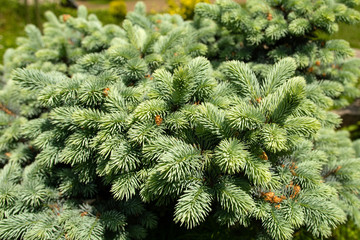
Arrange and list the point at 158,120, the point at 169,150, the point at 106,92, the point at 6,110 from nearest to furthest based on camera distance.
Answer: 1. the point at 169,150
2. the point at 158,120
3. the point at 106,92
4. the point at 6,110

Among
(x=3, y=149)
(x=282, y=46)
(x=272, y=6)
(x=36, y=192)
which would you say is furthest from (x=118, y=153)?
(x=272, y=6)

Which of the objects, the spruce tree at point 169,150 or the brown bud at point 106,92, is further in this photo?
the brown bud at point 106,92

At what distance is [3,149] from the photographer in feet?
6.44

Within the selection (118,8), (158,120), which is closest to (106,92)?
(158,120)

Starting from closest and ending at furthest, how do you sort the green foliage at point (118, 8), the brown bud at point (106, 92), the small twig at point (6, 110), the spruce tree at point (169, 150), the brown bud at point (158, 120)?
1. the spruce tree at point (169, 150)
2. the brown bud at point (158, 120)
3. the brown bud at point (106, 92)
4. the small twig at point (6, 110)
5. the green foliage at point (118, 8)

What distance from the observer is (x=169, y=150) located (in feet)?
3.89

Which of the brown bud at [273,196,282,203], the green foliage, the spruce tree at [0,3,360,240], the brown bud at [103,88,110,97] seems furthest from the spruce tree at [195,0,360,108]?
the green foliage

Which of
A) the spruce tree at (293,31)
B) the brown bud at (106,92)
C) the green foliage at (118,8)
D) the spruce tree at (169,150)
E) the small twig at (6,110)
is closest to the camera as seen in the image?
the spruce tree at (169,150)

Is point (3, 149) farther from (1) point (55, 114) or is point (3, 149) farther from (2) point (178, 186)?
(2) point (178, 186)

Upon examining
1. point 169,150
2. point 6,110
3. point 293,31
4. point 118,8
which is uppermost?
point 293,31

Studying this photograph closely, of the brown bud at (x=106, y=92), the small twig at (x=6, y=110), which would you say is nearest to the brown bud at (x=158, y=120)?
the brown bud at (x=106, y=92)

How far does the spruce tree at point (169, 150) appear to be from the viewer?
3.90ft

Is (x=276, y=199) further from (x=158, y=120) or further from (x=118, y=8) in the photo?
(x=118, y=8)

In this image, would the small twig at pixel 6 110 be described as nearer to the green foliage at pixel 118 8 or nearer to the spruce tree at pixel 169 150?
the spruce tree at pixel 169 150
